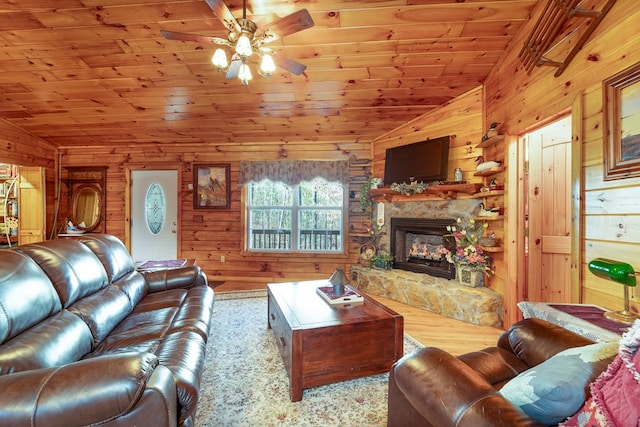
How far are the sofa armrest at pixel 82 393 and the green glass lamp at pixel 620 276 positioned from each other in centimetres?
212

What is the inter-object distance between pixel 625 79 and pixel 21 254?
11.3ft

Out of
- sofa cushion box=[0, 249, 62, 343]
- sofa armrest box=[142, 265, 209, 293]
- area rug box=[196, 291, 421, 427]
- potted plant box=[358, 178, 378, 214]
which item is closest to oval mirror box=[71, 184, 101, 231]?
sofa armrest box=[142, 265, 209, 293]

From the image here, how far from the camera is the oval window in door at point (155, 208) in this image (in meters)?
4.96

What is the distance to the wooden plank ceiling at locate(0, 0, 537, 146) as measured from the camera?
8.15 feet

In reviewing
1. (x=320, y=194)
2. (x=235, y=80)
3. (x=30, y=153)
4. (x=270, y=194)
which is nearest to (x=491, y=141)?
(x=320, y=194)

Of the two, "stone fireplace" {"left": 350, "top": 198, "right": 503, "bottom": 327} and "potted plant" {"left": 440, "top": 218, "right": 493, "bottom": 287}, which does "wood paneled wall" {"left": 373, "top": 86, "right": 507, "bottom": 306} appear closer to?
"potted plant" {"left": 440, "top": 218, "right": 493, "bottom": 287}

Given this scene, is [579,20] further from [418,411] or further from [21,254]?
[21,254]

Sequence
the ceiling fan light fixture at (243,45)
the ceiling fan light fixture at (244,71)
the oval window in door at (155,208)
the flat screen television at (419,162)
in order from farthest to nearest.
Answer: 1. the oval window in door at (155,208)
2. the flat screen television at (419,162)
3. the ceiling fan light fixture at (244,71)
4. the ceiling fan light fixture at (243,45)

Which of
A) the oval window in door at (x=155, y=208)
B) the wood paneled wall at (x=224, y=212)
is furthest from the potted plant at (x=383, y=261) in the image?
the oval window in door at (x=155, y=208)

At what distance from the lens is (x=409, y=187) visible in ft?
12.3

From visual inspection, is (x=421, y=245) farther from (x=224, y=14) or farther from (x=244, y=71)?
(x=224, y=14)

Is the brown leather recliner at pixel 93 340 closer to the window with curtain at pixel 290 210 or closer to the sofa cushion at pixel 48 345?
the sofa cushion at pixel 48 345

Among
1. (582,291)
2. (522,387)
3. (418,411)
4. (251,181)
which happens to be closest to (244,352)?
(418,411)

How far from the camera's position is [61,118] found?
4.18 m
